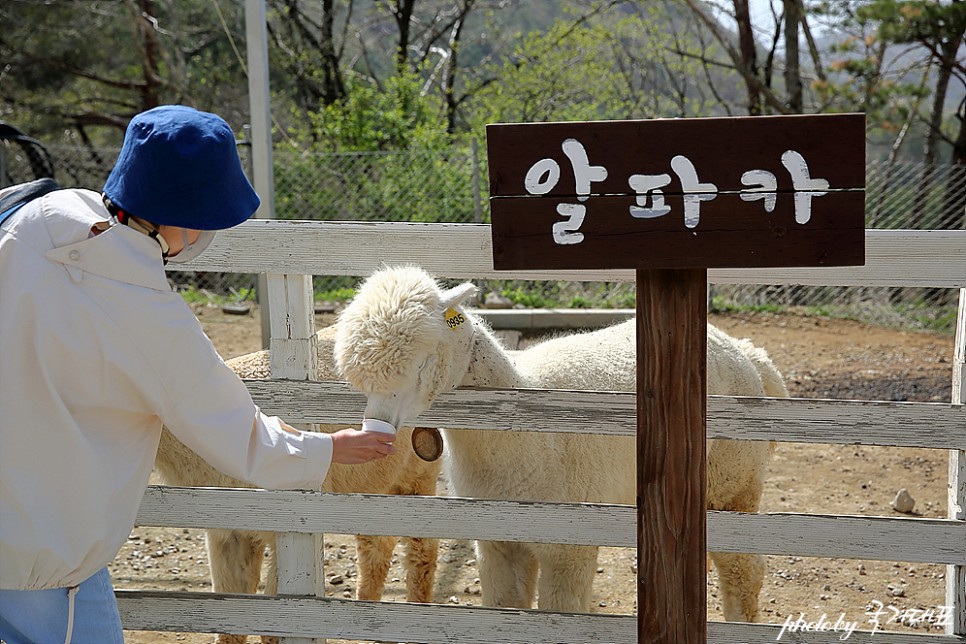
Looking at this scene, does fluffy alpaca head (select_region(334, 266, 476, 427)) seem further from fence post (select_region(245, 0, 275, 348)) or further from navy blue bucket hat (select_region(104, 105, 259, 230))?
fence post (select_region(245, 0, 275, 348))

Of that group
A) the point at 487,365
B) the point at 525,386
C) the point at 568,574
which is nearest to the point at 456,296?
the point at 487,365

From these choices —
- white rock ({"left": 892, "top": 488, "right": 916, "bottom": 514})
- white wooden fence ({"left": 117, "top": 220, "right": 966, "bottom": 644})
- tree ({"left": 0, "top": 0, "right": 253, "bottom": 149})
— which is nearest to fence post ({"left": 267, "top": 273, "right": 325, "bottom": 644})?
white wooden fence ({"left": 117, "top": 220, "right": 966, "bottom": 644})

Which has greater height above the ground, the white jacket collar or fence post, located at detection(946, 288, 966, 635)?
the white jacket collar

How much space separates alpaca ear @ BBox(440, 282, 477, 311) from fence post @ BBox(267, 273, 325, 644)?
1.68ft

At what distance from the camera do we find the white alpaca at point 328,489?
369 centimetres

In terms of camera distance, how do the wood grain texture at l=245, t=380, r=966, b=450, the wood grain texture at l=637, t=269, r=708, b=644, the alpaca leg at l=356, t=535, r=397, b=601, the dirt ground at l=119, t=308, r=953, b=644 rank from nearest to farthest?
the wood grain texture at l=637, t=269, r=708, b=644
the wood grain texture at l=245, t=380, r=966, b=450
the alpaca leg at l=356, t=535, r=397, b=601
the dirt ground at l=119, t=308, r=953, b=644

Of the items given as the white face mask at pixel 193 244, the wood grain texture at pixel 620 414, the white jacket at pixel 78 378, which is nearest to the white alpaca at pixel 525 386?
the wood grain texture at pixel 620 414

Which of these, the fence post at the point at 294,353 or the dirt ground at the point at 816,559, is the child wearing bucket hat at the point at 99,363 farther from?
the dirt ground at the point at 816,559

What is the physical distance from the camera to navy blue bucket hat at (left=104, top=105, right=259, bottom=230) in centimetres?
189

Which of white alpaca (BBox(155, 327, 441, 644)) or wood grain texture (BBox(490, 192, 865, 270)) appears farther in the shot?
white alpaca (BBox(155, 327, 441, 644))

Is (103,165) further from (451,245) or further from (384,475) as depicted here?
(451,245)

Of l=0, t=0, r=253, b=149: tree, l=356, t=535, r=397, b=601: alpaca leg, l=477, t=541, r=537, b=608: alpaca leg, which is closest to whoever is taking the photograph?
Result: l=477, t=541, r=537, b=608: alpaca leg

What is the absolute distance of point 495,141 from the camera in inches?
82.1

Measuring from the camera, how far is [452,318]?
289cm
